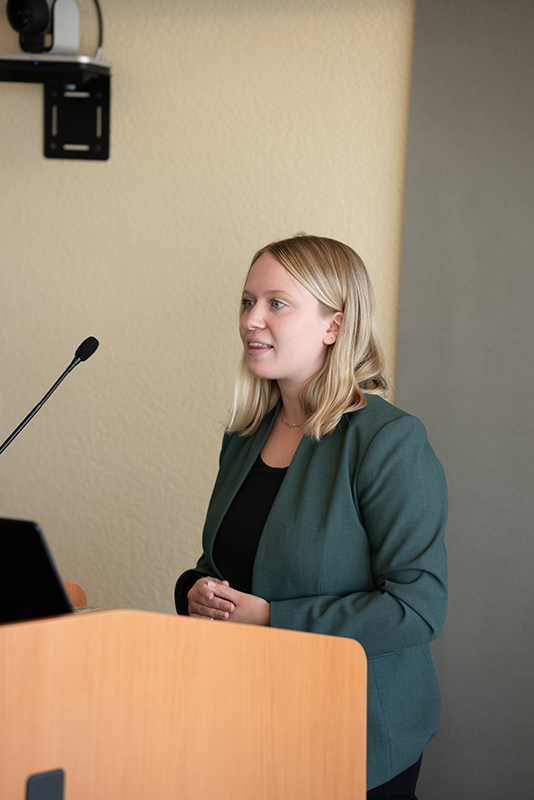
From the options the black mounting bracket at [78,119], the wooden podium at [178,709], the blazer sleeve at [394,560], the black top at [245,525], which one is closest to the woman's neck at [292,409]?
the black top at [245,525]

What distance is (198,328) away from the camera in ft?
7.24

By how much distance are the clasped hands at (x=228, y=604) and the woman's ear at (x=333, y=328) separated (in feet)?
1.88

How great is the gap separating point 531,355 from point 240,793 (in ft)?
5.04

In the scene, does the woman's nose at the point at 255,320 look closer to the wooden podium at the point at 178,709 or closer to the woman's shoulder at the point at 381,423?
the woman's shoulder at the point at 381,423

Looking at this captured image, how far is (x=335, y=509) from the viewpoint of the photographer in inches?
53.9

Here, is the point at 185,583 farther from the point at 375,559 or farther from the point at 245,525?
the point at 375,559

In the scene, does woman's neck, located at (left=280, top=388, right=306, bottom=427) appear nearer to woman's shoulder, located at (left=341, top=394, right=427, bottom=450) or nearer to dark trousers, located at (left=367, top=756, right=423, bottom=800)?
woman's shoulder, located at (left=341, top=394, right=427, bottom=450)

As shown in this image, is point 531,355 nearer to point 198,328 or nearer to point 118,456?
point 198,328

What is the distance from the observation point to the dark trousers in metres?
1.32

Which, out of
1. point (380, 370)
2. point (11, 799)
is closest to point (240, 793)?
point (11, 799)

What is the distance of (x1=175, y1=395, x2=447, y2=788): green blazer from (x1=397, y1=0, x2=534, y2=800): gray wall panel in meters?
0.66

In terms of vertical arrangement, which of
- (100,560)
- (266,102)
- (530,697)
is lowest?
(530,697)

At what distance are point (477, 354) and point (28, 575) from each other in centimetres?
155

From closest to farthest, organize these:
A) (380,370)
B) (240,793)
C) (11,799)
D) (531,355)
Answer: (11,799), (240,793), (380,370), (531,355)
